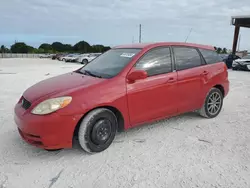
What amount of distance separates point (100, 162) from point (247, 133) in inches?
98.9

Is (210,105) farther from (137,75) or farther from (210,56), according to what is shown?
(137,75)

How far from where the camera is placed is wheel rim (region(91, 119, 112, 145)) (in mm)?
3140

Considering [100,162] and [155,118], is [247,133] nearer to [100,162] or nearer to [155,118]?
[155,118]

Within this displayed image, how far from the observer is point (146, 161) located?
9.87 feet

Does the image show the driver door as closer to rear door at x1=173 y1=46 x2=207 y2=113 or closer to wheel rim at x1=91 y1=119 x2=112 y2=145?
rear door at x1=173 y1=46 x2=207 y2=113

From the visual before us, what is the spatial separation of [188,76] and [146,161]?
178 cm

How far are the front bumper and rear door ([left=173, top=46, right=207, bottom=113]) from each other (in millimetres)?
1911

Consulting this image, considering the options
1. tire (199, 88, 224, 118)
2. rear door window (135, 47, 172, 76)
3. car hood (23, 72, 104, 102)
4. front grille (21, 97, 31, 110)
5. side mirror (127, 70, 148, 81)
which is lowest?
tire (199, 88, 224, 118)

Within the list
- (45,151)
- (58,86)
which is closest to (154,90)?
(58,86)

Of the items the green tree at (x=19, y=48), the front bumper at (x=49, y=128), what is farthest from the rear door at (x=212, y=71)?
the green tree at (x=19, y=48)

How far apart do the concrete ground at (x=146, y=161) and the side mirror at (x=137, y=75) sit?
0.99m

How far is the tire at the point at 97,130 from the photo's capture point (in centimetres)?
306

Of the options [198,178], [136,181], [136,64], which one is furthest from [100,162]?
[136,64]

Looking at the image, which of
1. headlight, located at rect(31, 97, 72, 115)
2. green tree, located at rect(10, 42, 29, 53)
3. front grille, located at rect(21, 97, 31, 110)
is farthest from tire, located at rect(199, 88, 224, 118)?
green tree, located at rect(10, 42, 29, 53)
